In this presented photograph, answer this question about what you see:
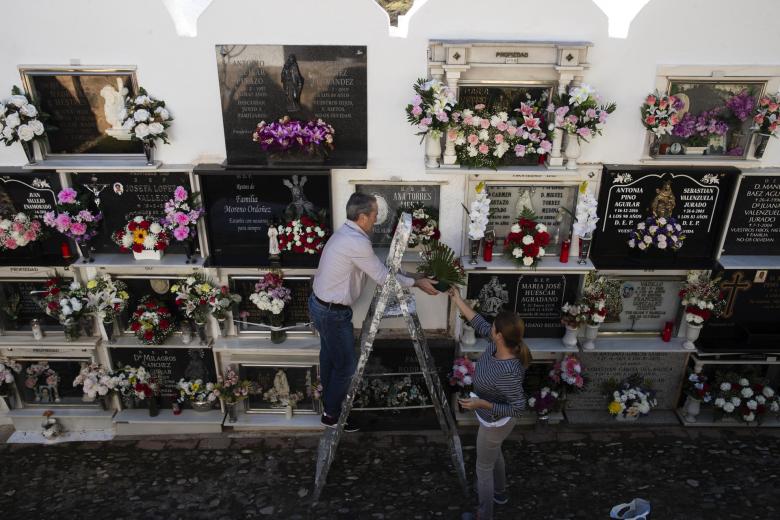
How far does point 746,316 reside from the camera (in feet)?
23.4

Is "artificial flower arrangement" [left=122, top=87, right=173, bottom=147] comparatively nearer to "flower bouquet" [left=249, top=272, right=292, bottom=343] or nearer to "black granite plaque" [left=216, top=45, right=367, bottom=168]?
"black granite plaque" [left=216, top=45, right=367, bottom=168]

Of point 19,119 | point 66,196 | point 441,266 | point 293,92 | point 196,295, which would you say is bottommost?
point 196,295

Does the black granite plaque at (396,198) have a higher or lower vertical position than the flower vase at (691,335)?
higher

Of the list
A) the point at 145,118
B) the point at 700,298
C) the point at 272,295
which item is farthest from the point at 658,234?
the point at 145,118

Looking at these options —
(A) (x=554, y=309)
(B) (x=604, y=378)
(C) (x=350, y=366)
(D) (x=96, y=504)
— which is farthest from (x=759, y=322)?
(D) (x=96, y=504)

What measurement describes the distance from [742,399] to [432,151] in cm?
477

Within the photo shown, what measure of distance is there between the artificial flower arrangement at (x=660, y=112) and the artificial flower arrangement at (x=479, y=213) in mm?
1746

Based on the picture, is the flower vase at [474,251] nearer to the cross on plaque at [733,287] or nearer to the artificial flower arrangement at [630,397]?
the artificial flower arrangement at [630,397]

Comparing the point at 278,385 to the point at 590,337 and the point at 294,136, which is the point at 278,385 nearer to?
the point at 294,136

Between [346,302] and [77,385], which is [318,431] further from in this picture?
[77,385]

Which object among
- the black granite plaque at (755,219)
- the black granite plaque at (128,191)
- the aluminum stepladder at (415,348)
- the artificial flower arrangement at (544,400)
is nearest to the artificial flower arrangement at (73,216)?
the black granite plaque at (128,191)

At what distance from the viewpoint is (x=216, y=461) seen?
6789mm

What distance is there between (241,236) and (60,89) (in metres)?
2.31

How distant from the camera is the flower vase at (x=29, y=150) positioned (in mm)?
6062
